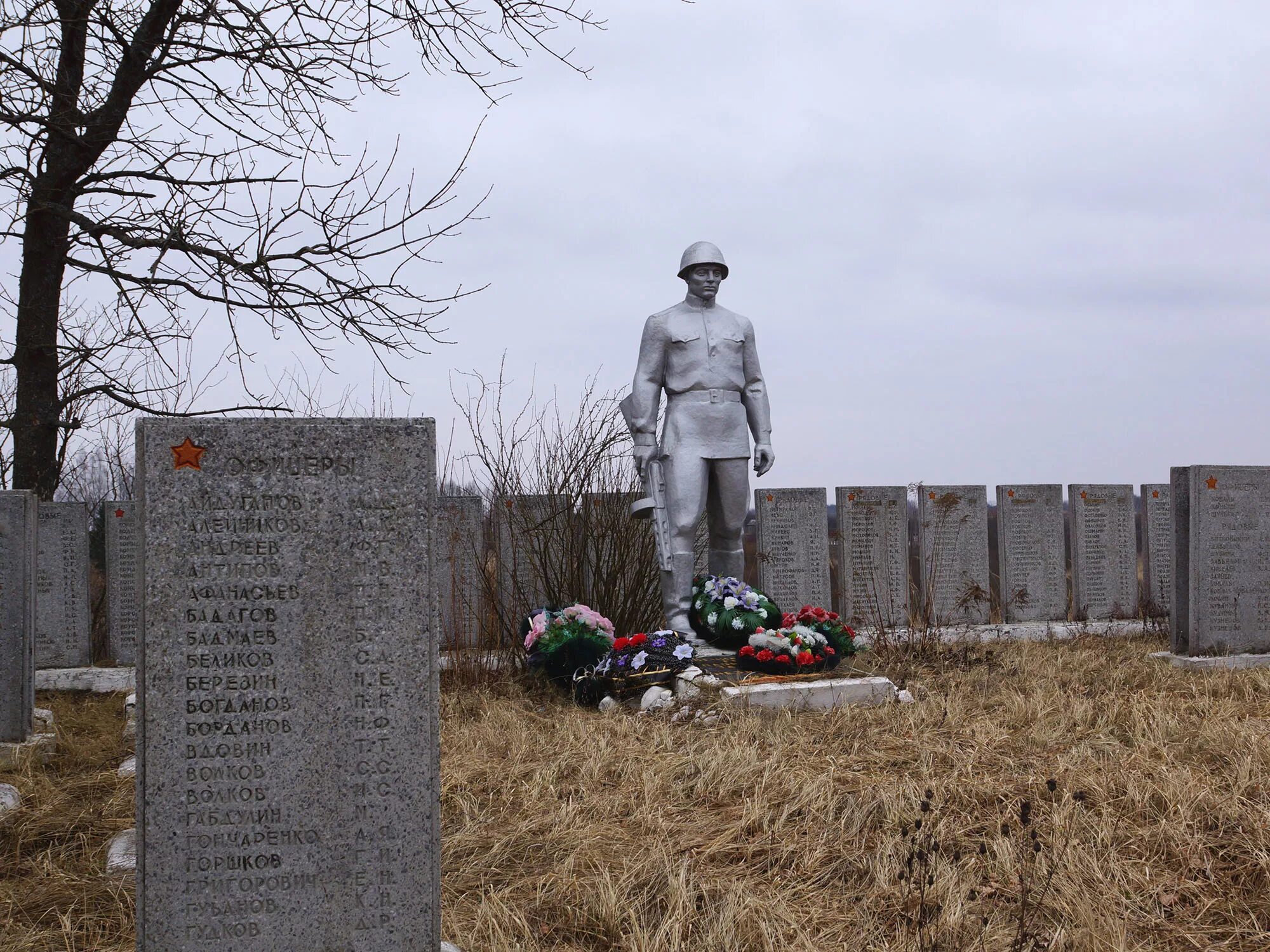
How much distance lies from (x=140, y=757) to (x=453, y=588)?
6.36 m

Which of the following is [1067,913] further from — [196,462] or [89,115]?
[89,115]

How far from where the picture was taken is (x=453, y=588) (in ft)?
29.5

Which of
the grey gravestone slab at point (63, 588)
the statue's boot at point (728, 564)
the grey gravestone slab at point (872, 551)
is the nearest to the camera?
the statue's boot at point (728, 564)

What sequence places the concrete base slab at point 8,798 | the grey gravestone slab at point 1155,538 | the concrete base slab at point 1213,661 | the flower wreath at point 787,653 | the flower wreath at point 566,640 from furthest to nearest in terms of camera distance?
the grey gravestone slab at point 1155,538 < the concrete base slab at point 1213,661 < the flower wreath at point 566,640 < the flower wreath at point 787,653 < the concrete base slab at point 8,798

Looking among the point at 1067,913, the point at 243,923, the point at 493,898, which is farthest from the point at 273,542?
the point at 1067,913

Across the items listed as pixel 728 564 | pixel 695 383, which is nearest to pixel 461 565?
pixel 728 564

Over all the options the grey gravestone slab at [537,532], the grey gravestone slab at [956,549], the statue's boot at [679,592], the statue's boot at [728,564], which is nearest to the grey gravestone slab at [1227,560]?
the grey gravestone slab at [956,549]

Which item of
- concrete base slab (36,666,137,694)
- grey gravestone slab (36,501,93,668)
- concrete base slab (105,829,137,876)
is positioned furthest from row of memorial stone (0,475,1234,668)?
concrete base slab (105,829,137,876)

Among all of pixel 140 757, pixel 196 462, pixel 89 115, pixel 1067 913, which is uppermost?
pixel 89 115

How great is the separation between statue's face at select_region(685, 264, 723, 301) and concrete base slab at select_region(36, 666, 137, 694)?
17.5ft

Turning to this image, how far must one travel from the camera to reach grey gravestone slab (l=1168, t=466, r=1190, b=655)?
811cm

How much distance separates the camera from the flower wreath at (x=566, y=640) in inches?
279

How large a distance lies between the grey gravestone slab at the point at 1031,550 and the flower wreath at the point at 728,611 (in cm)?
451

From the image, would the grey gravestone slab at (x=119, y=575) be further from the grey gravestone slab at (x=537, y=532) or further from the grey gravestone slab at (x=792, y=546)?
the grey gravestone slab at (x=792, y=546)
